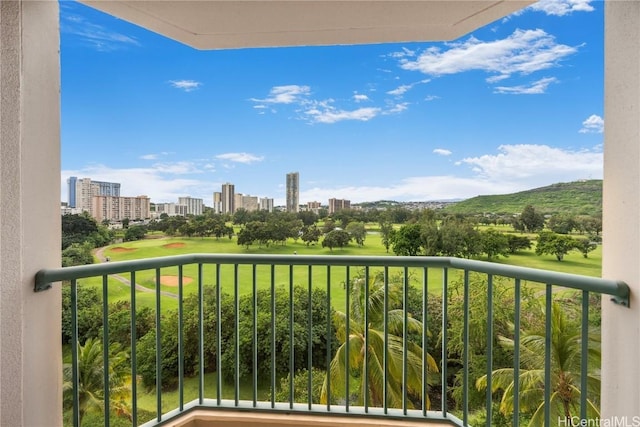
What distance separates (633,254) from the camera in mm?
1269

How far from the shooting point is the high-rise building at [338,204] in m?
5.40

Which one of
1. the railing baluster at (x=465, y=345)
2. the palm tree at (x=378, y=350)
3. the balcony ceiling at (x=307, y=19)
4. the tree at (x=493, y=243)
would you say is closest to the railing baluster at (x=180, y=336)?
the balcony ceiling at (x=307, y=19)

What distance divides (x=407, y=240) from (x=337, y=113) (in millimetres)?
6222

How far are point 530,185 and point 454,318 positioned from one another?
549 cm

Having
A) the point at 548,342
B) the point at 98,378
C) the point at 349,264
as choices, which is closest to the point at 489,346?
the point at 548,342

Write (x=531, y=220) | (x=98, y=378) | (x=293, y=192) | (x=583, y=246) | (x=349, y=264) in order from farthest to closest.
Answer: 1. (x=98, y=378)
2. (x=293, y=192)
3. (x=531, y=220)
4. (x=583, y=246)
5. (x=349, y=264)

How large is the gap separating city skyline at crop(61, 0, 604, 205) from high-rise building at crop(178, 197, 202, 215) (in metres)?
0.21

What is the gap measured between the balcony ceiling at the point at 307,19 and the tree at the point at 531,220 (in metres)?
3.30

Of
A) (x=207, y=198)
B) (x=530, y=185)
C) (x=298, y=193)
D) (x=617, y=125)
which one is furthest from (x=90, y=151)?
(x=530, y=185)

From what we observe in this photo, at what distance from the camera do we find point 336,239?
4.29 meters

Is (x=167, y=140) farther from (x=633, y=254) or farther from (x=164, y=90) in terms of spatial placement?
(x=633, y=254)

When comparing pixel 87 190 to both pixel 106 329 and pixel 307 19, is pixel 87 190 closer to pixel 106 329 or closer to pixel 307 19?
pixel 106 329

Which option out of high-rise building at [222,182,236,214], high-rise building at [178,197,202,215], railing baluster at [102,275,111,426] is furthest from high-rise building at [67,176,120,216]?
railing baluster at [102,275,111,426]

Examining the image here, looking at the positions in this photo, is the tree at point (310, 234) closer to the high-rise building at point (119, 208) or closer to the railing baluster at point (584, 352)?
the high-rise building at point (119, 208)
